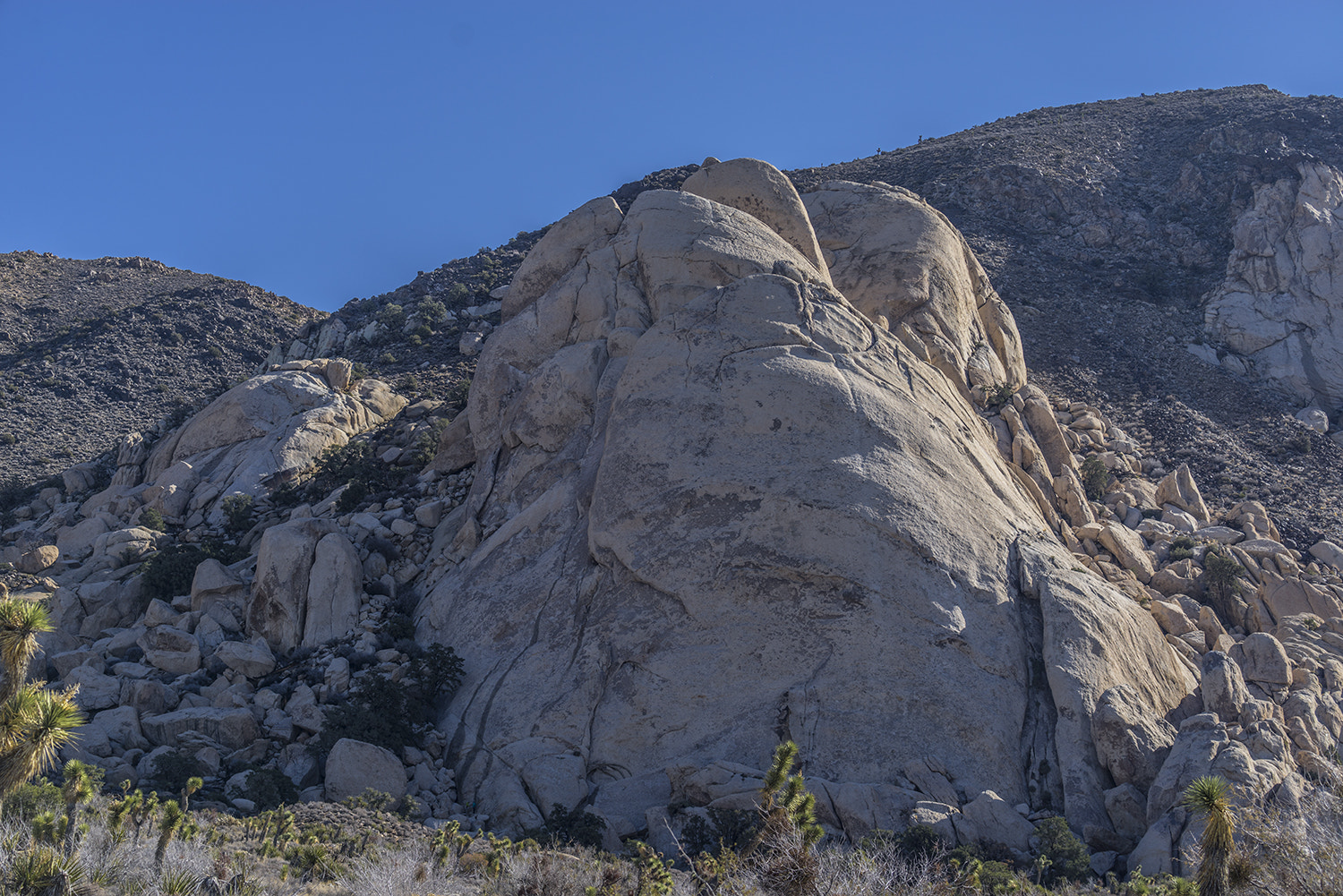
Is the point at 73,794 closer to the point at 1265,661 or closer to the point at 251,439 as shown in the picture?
the point at 251,439

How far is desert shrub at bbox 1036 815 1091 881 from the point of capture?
578 inches

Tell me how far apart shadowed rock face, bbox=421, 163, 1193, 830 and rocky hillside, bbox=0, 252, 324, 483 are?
19.9 m

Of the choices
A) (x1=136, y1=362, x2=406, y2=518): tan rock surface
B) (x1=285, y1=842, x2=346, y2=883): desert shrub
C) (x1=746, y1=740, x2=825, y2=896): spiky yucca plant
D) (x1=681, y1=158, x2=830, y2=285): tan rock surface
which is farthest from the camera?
(x1=681, y1=158, x2=830, y2=285): tan rock surface

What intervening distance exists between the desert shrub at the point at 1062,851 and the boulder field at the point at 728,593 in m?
0.48

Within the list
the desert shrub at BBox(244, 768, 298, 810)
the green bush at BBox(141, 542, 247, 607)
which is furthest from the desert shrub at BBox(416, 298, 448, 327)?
the desert shrub at BBox(244, 768, 298, 810)

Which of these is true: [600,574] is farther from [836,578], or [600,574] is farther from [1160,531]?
[1160,531]

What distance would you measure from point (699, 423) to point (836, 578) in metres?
4.57

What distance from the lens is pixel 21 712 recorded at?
11.8m

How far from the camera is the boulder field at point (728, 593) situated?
17.0 m

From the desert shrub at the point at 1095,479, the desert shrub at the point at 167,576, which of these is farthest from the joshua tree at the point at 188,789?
the desert shrub at the point at 1095,479

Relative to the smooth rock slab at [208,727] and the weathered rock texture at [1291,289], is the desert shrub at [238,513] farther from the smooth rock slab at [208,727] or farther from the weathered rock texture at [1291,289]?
the weathered rock texture at [1291,289]

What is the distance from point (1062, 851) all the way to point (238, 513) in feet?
70.8

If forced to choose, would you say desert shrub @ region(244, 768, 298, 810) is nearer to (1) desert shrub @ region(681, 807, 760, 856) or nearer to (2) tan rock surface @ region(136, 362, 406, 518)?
(1) desert shrub @ region(681, 807, 760, 856)

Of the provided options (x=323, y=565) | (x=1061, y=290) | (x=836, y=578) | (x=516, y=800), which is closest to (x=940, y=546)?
(x=836, y=578)
